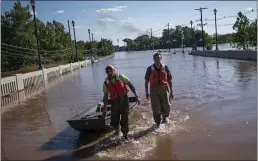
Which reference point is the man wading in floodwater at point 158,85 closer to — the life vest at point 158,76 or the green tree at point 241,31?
the life vest at point 158,76

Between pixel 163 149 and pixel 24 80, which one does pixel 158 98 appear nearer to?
pixel 163 149

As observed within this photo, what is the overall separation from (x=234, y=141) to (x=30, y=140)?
17.9 ft

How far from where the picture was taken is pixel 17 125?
11984 millimetres

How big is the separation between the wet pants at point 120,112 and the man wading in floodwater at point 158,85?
3.25 feet

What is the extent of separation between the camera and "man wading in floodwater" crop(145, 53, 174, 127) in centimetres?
898

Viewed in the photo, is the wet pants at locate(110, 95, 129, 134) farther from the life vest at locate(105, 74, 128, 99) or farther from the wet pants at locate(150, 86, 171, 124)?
the wet pants at locate(150, 86, 171, 124)

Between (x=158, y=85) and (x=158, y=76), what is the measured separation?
0.84ft

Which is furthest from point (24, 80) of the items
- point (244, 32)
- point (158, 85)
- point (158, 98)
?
point (244, 32)

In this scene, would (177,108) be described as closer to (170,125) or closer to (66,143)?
(170,125)

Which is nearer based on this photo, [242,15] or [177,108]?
[177,108]

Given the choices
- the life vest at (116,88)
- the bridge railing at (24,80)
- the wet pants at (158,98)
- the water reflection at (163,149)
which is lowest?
the water reflection at (163,149)

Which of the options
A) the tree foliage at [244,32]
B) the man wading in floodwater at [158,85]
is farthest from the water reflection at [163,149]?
the tree foliage at [244,32]

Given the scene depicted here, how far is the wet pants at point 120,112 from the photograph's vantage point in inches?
326

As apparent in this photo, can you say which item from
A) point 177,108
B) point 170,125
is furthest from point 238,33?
point 170,125
